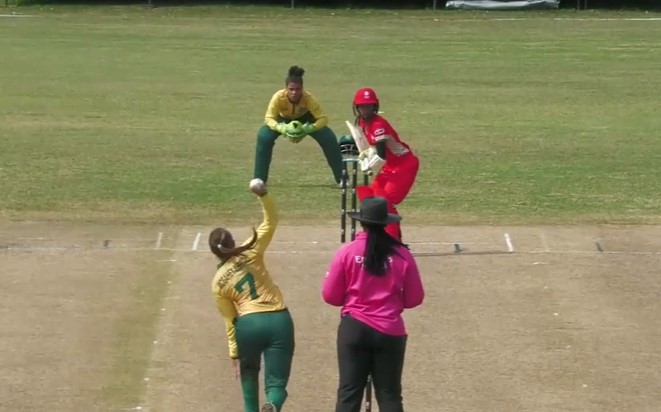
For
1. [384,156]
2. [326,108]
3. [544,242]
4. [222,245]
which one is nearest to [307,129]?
[544,242]

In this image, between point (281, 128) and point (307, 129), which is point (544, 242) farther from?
point (281, 128)

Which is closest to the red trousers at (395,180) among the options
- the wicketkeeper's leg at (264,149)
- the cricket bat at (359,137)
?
the cricket bat at (359,137)

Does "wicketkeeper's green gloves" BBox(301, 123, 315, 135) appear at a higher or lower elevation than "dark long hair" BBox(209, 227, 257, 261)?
lower

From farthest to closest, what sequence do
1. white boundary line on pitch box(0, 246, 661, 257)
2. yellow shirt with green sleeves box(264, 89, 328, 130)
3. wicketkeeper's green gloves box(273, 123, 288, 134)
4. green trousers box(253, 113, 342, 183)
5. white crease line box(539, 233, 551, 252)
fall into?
green trousers box(253, 113, 342, 183), yellow shirt with green sleeves box(264, 89, 328, 130), wicketkeeper's green gloves box(273, 123, 288, 134), white crease line box(539, 233, 551, 252), white boundary line on pitch box(0, 246, 661, 257)

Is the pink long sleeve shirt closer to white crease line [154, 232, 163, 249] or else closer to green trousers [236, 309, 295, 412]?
green trousers [236, 309, 295, 412]

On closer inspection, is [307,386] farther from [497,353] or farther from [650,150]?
[650,150]

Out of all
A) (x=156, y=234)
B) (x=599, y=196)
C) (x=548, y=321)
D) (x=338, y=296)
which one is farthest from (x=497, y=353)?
(x=599, y=196)

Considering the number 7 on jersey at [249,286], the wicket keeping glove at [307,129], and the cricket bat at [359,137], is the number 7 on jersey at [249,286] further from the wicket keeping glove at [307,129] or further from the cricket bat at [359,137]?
the wicket keeping glove at [307,129]

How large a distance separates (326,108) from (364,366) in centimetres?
1718

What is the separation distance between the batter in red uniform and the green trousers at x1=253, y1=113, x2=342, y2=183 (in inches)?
154

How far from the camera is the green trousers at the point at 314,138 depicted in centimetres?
1669

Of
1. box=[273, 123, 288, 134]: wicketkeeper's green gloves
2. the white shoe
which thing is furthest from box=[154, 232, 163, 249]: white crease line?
the white shoe

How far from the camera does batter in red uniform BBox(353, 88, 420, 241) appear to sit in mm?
12406

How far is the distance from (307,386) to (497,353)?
1785 mm
